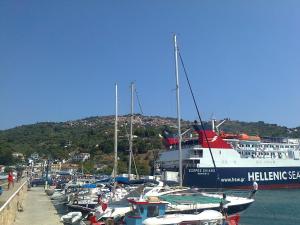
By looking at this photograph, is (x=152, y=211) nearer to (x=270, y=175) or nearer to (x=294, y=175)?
(x=270, y=175)

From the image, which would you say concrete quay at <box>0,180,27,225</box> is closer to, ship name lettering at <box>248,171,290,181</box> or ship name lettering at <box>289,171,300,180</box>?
ship name lettering at <box>248,171,290,181</box>

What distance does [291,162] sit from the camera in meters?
51.5

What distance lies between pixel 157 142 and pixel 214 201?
75233 mm

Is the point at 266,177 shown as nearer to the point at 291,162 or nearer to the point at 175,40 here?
the point at 291,162

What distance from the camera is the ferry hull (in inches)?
1683

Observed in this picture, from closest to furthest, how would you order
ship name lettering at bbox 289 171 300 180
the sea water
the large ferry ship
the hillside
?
the sea water < the large ferry ship < ship name lettering at bbox 289 171 300 180 < the hillside

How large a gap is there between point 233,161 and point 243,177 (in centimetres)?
204

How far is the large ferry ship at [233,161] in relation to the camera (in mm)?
43688

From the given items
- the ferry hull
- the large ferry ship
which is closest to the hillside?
the large ferry ship

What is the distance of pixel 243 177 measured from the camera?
45.8m

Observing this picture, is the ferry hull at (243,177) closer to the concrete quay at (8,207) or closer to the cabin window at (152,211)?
the concrete quay at (8,207)

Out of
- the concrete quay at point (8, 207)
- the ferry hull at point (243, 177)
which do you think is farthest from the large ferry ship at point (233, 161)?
the concrete quay at point (8, 207)

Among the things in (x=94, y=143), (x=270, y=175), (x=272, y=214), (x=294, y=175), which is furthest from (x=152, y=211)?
(x=94, y=143)

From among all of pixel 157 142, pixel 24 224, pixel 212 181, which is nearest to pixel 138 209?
pixel 24 224
